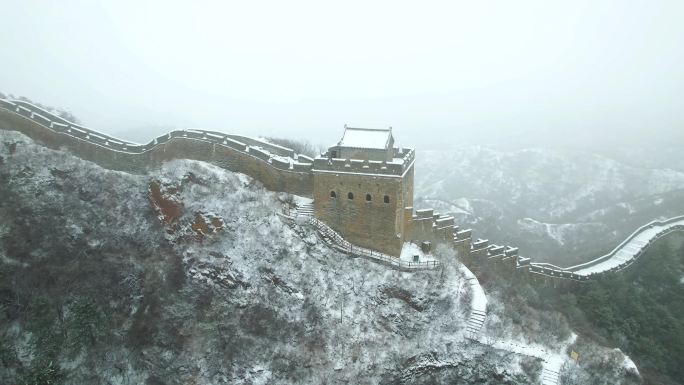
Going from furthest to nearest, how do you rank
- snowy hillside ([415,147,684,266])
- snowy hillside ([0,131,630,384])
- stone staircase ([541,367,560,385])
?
1. snowy hillside ([415,147,684,266])
2. snowy hillside ([0,131,630,384])
3. stone staircase ([541,367,560,385])

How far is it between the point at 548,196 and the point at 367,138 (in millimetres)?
65111

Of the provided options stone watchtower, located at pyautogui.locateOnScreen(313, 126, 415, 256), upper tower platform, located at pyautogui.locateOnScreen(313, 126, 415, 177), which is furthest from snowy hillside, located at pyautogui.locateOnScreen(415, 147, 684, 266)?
upper tower platform, located at pyautogui.locateOnScreen(313, 126, 415, 177)

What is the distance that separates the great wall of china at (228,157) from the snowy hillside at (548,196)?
17.3 m

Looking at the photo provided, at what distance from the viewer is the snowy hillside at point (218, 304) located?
25.4 metres

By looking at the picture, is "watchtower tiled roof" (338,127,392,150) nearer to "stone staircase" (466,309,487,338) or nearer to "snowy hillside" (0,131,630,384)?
"snowy hillside" (0,131,630,384)

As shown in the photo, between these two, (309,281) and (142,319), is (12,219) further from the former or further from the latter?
(309,281)

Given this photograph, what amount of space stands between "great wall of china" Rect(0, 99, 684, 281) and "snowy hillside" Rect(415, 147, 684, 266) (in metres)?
17.3

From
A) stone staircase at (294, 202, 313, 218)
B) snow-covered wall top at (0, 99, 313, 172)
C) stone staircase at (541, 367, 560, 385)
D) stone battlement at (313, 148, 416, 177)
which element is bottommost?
stone staircase at (541, 367, 560, 385)

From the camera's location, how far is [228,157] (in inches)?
1260

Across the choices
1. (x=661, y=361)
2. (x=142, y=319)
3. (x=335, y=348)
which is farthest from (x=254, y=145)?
(x=661, y=361)

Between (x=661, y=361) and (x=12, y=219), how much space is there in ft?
149

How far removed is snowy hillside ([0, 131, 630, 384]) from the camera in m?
25.4

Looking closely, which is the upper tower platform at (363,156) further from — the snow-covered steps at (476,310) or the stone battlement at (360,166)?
the snow-covered steps at (476,310)

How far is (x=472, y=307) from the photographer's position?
26.2m
